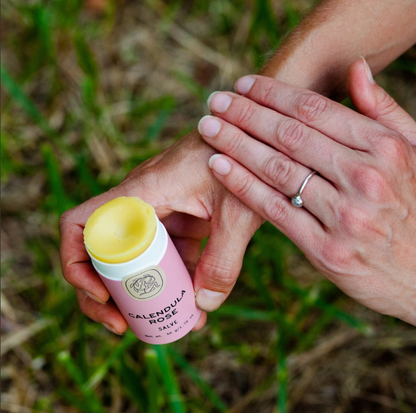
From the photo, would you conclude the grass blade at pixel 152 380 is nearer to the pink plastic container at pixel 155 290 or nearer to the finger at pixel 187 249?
the pink plastic container at pixel 155 290

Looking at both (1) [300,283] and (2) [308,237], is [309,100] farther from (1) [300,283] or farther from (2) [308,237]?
(1) [300,283]

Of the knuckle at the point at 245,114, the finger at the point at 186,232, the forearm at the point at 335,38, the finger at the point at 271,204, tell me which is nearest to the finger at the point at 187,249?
the finger at the point at 186,232

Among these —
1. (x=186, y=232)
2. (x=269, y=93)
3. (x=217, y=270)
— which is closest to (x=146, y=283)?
(x=217, y=270)

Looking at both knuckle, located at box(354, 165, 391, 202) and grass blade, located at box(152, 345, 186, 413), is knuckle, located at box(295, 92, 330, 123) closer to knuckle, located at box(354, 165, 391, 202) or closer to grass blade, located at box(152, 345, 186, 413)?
knuckle, located at box(354, 165, 391, 202)

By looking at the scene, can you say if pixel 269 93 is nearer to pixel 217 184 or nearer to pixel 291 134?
pixel 291 134

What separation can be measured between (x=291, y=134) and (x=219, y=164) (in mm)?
174

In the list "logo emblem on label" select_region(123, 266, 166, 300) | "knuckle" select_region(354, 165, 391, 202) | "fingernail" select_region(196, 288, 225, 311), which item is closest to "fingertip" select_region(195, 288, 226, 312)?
"fingernail" select_region(196, 288, 225, 311)

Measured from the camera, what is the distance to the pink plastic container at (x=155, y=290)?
766 millimetres

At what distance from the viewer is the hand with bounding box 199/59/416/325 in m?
0.89

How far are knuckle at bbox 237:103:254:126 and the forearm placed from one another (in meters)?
0.17

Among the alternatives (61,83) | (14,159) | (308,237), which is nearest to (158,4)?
(61,83)

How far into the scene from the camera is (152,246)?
760 millimetres

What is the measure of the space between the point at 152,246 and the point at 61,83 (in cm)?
136

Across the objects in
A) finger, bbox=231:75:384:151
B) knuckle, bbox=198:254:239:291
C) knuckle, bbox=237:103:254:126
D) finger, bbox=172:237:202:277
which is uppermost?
finger, bbox=231:75:384:151
